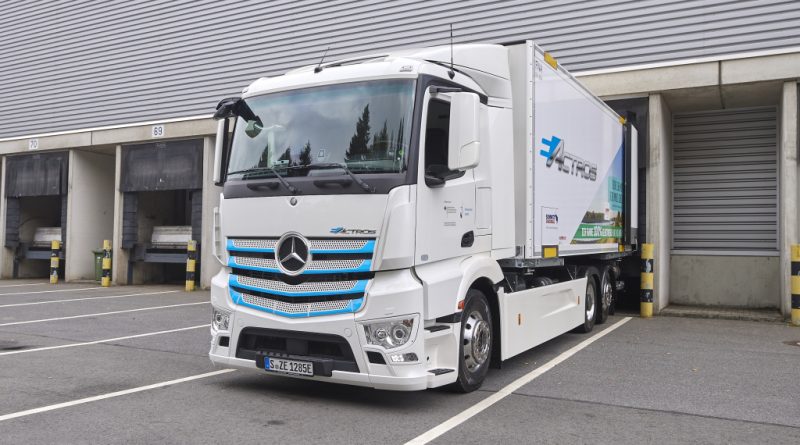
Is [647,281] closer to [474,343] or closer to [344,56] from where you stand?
[474,343]

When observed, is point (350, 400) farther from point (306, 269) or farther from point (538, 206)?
point (538, 206)

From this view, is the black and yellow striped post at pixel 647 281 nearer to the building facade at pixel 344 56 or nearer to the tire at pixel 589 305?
the building facade at pixel 344 56

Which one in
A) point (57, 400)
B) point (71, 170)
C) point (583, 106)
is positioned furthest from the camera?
point (71, 170)

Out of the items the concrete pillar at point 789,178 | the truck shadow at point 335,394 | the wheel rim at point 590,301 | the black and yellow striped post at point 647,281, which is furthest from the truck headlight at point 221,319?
the concrete pillar at point 789,178

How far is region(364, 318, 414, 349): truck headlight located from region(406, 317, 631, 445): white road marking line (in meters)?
0.71

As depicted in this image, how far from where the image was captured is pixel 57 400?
18.1 ft

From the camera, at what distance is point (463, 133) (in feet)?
17.9

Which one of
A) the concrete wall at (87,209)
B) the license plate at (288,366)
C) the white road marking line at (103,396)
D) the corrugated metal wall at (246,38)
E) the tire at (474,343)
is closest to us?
the white road marking line at (103,396)

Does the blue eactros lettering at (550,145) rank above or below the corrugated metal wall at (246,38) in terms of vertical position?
below

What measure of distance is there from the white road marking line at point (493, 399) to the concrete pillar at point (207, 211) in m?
10.3

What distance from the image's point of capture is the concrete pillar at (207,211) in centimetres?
1625

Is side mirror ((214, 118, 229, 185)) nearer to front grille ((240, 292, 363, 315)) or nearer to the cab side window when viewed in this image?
front grille ((240, 292, 363, 315))

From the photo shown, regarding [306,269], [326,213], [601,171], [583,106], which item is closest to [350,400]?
[306,269]

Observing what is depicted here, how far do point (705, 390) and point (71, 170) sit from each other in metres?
18.2
